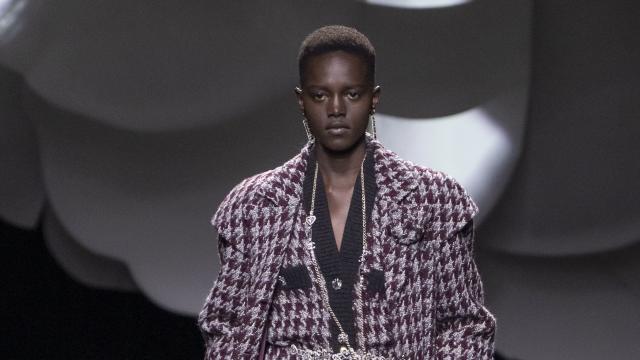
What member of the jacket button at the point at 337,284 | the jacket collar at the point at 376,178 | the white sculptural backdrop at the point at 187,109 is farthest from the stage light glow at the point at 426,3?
the jacket button at the point at 337,284

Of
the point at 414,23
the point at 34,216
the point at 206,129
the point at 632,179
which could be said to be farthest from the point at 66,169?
the point at 632,179

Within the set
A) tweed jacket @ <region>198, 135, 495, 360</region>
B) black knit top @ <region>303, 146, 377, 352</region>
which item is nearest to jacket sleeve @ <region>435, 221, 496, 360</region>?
tweed jacket @ <region>198, 135, 495, 360</region>

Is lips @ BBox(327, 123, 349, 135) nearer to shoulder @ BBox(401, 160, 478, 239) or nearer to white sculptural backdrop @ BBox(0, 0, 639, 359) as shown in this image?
shoulder @ BBox(401, 160, 478, 239)

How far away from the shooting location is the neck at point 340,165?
5.68ft

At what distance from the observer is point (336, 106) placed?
167cm

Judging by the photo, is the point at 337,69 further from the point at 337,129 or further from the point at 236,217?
the point at 236,217

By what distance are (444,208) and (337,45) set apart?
238 mm

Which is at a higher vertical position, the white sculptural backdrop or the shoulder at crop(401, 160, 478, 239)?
the shoulder at crop(401, 160, 478, 239)

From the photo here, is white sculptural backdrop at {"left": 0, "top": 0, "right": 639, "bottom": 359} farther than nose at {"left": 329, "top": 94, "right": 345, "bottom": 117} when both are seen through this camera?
Yes

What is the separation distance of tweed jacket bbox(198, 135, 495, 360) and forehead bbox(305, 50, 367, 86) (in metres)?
0.10

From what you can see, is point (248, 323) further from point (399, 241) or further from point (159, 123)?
point (159, 123)

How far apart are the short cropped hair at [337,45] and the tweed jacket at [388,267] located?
0.11 meters

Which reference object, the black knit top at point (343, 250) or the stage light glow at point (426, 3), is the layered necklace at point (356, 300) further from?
the stage light glow at point (426, 3)

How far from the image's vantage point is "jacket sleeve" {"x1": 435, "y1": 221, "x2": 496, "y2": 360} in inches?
66.9
